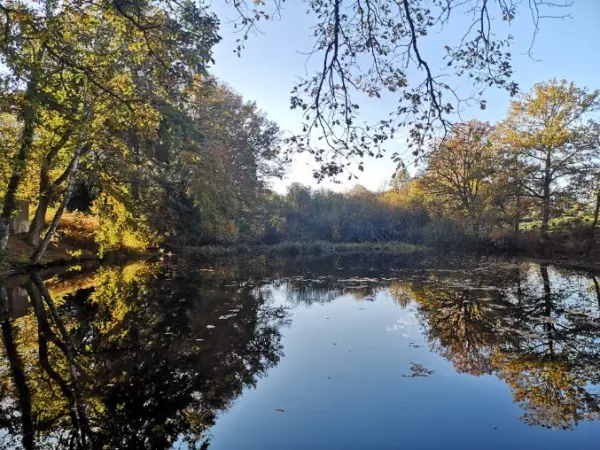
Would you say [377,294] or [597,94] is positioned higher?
[597,94]

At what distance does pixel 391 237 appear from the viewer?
1468 inches

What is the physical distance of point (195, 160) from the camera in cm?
2497

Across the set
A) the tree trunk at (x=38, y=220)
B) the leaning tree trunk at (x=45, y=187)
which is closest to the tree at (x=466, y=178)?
the leaning tree trunk at (x=45, y=187)

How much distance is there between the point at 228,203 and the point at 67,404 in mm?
24304

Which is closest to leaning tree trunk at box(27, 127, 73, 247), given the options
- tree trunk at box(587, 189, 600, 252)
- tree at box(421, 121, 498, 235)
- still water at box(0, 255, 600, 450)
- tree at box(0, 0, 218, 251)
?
still water at box(0, 255, 600, 450)

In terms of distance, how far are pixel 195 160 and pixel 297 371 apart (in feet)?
70.8

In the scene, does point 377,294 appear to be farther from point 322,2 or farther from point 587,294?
point 322,2

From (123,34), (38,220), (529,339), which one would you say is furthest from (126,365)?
(38,220)

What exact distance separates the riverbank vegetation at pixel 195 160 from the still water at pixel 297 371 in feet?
9.20

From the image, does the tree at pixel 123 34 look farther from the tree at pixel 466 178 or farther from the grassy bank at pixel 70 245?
the tree at pixel 466 178

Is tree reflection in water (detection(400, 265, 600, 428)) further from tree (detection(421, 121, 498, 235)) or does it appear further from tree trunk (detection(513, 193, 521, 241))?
tree (detection(421, 121, 498, 235))

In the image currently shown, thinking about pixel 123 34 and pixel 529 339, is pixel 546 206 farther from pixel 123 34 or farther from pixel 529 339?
pixel 123 34

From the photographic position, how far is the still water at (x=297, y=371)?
382 centimetres

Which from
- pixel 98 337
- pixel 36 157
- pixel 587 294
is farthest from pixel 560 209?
pixel 36 157
